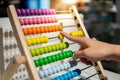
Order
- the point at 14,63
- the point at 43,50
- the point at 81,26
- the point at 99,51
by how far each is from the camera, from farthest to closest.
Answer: the point at 81,26 < the point at 43,50 < the point at 99,51 < the point at 14,63

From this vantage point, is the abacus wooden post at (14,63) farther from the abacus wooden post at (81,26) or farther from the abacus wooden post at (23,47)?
the abacus wooden post at (81,26)

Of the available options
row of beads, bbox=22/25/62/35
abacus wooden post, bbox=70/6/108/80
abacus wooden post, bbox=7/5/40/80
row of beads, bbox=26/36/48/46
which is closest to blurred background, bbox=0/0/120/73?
abacus wooden post, bbox=70/6/108/80

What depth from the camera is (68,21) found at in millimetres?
1207

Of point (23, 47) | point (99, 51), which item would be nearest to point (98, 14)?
point (99, 51)

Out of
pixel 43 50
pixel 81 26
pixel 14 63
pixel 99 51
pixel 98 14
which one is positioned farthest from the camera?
pixel 98 14

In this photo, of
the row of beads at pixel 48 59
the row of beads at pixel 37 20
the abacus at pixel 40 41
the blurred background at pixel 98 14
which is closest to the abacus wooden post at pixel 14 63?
the abacus at pixel 40 41

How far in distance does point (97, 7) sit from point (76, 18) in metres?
2.48

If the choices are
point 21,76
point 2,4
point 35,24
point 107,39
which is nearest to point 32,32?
point 35,24

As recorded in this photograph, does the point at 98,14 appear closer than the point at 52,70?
No

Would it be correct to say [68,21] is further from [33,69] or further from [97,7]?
[97,7]

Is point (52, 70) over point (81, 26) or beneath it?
beneath

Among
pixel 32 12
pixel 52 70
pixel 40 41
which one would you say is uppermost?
pixel 32 12

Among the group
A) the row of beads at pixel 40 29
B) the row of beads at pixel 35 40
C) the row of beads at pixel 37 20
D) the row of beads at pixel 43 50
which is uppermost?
the row of beads at pixel 37 20

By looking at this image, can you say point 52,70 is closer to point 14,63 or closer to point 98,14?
point 14,63
